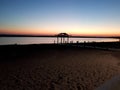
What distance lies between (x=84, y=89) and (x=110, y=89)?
46.3 inches

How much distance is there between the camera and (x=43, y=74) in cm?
944

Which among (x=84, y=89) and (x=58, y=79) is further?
Answer: (x=58, y=79)

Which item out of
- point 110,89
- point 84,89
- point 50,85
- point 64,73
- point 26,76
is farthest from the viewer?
point 64,73

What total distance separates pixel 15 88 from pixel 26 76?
1771mm

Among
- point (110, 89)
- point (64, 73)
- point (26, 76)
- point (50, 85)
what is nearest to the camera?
point (110, 89)

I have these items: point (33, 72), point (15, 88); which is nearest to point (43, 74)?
point (33, 72)

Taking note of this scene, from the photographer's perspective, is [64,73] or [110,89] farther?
[64,73]

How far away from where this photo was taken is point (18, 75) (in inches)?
360

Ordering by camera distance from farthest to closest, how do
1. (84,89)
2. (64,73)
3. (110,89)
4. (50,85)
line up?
1. (64,73)
2. (50,85)
3. (84,89)
4. (110,89)

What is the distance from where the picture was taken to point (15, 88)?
722 cm

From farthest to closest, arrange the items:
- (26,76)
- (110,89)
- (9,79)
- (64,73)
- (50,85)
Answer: (64,73) → (26,76) → (9,79) → (50,85) → (110,89)

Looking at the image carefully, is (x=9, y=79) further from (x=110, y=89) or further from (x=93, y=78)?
(x=110, y=89)

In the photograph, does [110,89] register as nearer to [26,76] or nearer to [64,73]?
[64,73]

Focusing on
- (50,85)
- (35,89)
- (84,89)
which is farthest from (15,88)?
(84,89)
